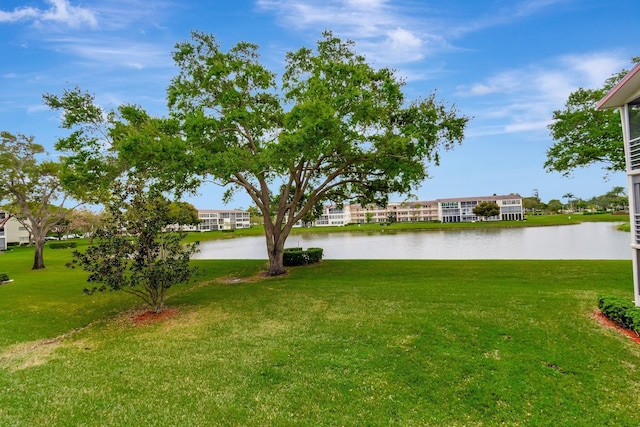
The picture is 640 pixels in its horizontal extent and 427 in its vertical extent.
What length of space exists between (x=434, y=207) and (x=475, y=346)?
111m

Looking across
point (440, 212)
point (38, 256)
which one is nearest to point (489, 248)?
point (38, 256)

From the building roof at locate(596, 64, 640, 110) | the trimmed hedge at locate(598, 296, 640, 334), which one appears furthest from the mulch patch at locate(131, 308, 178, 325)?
the building roof at locate(596, 64, 640, 110)

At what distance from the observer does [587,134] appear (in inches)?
631

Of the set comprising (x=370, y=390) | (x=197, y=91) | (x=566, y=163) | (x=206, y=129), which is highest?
(x=197, y=91)

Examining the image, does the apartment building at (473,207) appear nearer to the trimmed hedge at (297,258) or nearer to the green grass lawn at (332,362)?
the trimmed hedge at (297,258)

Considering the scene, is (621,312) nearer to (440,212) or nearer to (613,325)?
(613,325)

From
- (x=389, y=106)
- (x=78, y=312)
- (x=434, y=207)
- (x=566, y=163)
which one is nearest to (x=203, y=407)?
(x=78, y=312)

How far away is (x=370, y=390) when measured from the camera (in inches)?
207

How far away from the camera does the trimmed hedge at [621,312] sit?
283 inches

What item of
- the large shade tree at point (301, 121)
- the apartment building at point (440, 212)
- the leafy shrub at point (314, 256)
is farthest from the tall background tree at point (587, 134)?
the apartment building at point (440, 212)

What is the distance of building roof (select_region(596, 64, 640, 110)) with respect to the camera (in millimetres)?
7370

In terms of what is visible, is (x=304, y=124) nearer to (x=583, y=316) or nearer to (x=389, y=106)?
(x=389, y=106)

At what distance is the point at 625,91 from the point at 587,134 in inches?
375

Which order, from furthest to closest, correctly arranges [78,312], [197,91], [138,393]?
1. [197,91]
2. [78,312]
3. [138,393]
